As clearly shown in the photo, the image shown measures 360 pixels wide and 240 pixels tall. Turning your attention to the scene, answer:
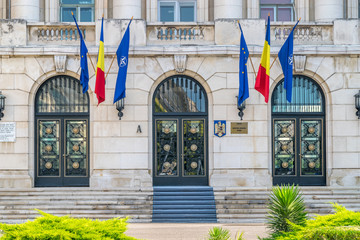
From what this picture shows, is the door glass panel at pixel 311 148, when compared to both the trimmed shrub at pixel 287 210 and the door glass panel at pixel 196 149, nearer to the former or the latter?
the door glass panel at pixel 196 149

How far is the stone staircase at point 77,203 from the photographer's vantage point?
25.1 m

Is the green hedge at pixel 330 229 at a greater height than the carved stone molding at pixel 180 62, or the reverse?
the carved stone molding at pixel 180 62

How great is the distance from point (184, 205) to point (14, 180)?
6519 millimetres

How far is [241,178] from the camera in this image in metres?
27.6

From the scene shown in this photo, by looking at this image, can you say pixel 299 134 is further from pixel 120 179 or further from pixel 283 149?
pixel 120 179

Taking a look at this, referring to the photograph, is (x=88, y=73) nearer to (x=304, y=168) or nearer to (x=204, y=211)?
(x=204, y=211)

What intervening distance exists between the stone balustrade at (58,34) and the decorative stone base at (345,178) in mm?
10334

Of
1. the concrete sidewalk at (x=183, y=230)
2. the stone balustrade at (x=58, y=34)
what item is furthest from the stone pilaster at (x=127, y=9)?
the concrete sidewalk at (x=183, y=230)

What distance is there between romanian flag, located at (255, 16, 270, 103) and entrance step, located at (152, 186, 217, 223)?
159 inches

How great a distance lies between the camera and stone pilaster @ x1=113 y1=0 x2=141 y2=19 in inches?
1117

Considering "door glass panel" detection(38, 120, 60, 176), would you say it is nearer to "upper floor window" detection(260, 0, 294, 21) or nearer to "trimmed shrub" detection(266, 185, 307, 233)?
"upper floor window" detection(260, 0, 294, 21)

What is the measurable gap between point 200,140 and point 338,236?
15796 millimetres

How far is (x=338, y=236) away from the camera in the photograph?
1271 cm

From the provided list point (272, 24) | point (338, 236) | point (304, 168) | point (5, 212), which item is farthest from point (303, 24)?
point (338, 236)
